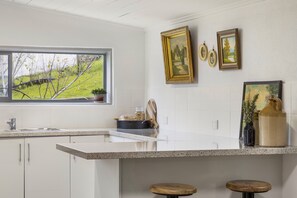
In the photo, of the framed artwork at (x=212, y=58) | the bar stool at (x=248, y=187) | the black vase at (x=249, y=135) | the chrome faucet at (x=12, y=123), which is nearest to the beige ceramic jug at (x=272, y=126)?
the black vase at (x=249, y=135)

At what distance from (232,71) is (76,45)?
226 cm

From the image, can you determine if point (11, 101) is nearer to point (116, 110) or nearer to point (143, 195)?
point (116, 110)

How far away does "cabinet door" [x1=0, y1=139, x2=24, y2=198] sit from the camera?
569 centimetres

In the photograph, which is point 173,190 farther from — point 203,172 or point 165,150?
point 203,172

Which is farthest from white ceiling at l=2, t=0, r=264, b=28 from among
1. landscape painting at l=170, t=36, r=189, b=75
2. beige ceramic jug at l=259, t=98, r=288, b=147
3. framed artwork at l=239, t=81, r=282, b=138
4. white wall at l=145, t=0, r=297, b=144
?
beige ceramic jug at l=259, t=98, r=288, b=147

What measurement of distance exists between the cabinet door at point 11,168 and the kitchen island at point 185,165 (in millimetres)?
1924

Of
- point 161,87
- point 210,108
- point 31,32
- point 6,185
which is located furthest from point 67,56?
point 210,108

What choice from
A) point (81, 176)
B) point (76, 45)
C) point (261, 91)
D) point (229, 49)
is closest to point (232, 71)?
point (229, 49)

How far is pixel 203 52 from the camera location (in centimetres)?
525

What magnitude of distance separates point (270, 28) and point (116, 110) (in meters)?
2.71

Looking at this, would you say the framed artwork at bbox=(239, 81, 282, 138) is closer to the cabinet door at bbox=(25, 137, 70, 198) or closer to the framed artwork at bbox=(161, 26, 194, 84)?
the framed artwork at bbox=(161, 26, 194, 84)

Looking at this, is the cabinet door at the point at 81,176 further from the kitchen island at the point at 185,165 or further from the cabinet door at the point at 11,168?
the kitchen island at the point at 185,165

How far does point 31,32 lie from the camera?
623 cm

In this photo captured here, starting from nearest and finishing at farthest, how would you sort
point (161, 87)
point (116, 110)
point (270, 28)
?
1. point (270, 28)
2. point (161, 87)
3. point (116, 110)
